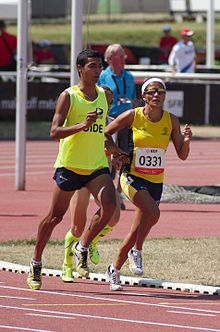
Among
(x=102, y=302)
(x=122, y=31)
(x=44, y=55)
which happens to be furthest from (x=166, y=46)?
(x=102, y=302)

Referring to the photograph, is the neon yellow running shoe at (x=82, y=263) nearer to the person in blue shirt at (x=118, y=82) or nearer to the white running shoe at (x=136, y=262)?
the white running shoe at (x=136, y=262)

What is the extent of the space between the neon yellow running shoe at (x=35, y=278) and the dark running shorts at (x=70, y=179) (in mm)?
760

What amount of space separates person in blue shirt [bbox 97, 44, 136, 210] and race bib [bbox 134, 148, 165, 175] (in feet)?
12.6

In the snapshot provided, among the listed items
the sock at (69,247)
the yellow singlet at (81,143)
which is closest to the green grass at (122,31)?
the sock at (69,247)

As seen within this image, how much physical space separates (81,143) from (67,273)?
1.27 m

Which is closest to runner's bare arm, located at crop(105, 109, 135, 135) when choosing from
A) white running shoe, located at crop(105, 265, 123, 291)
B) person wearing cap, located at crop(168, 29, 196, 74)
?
white running shoe, located at crop(105, 265, 123, 291)

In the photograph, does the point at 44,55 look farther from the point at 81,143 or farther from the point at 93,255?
the point at 81,143

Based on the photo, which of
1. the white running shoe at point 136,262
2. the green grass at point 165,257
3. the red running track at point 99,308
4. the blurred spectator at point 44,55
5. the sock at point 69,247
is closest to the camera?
the red running track at point 99,308

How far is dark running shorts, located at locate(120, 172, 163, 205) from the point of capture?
8.91 meters

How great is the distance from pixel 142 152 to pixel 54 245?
2585 mm

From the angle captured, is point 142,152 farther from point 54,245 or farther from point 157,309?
point 54,245

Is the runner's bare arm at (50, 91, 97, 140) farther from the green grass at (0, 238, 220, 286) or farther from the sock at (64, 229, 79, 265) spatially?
the green grass at (0, 238, 220, 286)

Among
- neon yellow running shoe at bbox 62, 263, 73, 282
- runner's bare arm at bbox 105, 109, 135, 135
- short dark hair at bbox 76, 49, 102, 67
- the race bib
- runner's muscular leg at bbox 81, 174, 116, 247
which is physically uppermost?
short dark hair at bbox 76, 49, 102, 67

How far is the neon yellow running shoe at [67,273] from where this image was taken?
9.13 m
